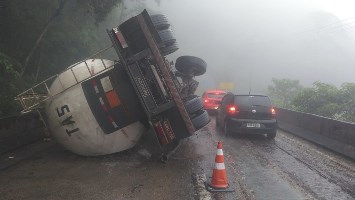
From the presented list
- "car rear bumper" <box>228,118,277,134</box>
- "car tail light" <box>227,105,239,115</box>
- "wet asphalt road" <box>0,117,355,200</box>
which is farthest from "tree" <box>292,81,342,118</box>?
"wet asphalt road" <box>0,117,355,200</box>

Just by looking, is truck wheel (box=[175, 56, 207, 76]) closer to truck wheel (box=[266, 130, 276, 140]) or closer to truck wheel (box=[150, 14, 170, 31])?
truck wheel (box=[150, 14, 170, 31])

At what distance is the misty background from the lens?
3794 inches

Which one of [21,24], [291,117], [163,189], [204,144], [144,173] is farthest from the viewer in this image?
[21,24]

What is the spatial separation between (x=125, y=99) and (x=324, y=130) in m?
7.55

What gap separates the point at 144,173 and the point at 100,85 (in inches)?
90.2

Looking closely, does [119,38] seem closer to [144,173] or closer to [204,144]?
[144,173]

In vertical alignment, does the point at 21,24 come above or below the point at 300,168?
above

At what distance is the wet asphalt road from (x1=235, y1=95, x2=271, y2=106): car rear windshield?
2060 millimetres

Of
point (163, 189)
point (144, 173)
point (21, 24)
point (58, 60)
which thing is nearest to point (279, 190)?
point (163, 189)

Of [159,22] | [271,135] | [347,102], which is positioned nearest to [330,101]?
[347,102]

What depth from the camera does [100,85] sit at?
28.4 feet

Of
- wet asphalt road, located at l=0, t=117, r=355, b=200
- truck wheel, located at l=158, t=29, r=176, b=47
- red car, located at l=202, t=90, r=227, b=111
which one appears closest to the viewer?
wet asphalt road, located at l=0, t=117, r=355, b=200

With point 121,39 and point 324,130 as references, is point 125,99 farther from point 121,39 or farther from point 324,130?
point 324,130

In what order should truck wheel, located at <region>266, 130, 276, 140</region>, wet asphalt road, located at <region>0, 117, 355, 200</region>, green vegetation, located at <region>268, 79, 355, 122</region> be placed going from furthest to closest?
green vegetation, located at <region>268, 79, 355, 122</region>, truck wheel, located at <region>266, 130, 276, 140</region>, wet asphalt road, located at <region>0, 117, 355, 200</region>
